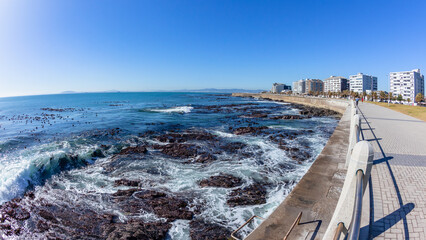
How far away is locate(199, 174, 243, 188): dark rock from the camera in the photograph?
691 centimetres

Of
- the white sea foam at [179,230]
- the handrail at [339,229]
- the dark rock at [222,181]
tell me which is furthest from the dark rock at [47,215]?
the handrail at [339,229]

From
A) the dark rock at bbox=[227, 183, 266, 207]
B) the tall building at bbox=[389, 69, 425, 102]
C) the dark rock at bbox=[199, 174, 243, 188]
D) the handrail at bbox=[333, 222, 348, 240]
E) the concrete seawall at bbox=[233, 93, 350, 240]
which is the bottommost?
the dark rock at bbox=[227, 183, 266, 207]

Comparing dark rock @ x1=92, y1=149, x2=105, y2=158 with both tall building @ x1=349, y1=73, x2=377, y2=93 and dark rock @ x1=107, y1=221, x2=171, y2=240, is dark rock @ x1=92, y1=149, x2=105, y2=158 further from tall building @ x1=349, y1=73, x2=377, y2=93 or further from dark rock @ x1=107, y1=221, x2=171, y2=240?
tall building @ x1=349, y1=73, x2=377, y2=93

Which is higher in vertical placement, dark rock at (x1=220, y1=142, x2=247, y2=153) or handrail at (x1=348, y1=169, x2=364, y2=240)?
handrail at (x1=348, y1=169, x2=364, y2=240)

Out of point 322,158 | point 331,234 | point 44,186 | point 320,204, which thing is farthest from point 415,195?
point 44,186

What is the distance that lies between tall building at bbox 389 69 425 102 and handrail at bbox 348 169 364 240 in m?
114

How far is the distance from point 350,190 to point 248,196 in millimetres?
4090

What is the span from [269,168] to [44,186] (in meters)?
8.90

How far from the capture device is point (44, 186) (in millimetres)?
7285

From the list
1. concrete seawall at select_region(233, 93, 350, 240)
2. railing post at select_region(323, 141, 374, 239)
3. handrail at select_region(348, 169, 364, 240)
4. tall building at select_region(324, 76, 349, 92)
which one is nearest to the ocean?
concrete seawall at select_region(233, 93, 350, 240)

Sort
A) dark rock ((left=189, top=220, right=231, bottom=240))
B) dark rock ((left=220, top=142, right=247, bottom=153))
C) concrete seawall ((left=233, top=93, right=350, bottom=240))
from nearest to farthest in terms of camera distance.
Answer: concrete seawall ((left=233, top=93, right=350, bottom=240)) < dark rock ((left=189, top=220, right=231, bottom=240)) < dark rock ((left=220, top=142, right=247, bottom=153))

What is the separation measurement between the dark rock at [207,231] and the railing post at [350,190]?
263 centimetres

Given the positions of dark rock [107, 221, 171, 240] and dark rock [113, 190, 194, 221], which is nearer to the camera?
dark rock [107, 221, 171, 240]

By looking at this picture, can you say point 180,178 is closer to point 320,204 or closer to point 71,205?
point 71,205
